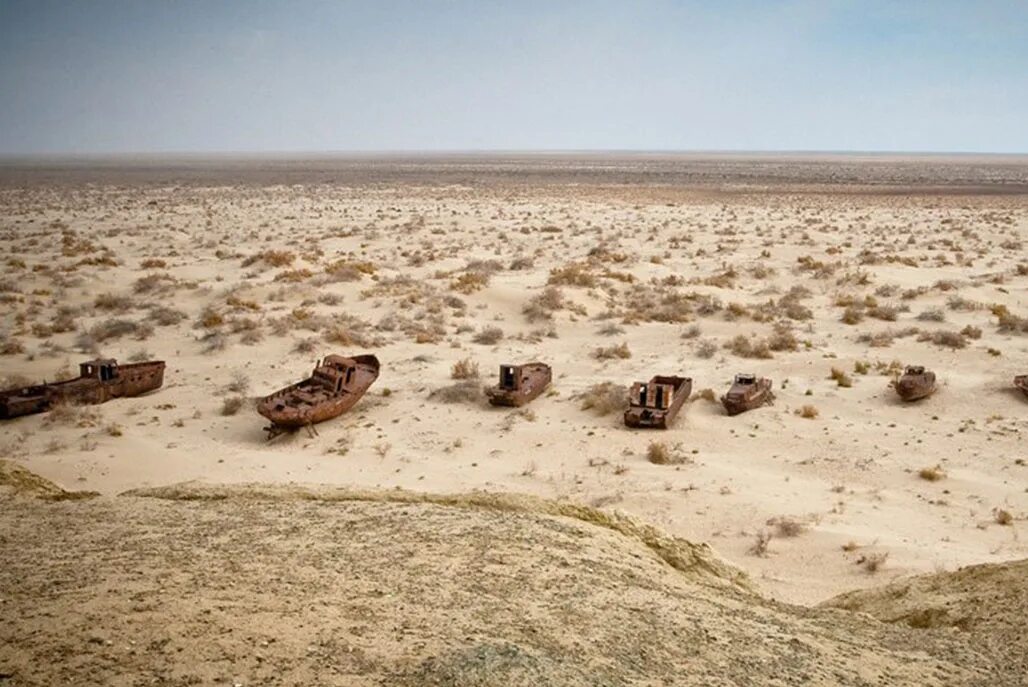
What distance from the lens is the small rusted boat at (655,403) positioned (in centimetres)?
1463

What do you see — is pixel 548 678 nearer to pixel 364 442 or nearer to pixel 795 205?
pixel 364 442

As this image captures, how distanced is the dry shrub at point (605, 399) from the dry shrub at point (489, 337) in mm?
5279

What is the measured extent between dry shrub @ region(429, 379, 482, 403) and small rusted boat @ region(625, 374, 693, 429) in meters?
3.33

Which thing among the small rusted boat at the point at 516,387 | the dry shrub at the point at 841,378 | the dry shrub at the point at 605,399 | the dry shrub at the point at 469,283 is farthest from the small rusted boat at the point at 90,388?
the dry shrub at the point at 841,378

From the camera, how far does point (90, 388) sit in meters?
16.2

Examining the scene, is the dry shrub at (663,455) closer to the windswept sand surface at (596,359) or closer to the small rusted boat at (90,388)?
the windswept sand surface at (596,359)

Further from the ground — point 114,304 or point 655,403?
point 114,304

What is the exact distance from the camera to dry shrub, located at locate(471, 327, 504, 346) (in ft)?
70.6

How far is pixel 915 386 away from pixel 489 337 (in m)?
10.5

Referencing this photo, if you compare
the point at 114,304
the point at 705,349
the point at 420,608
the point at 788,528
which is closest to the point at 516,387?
the point at 705,349

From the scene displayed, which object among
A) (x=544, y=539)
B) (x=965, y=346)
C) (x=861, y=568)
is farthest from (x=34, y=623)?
(x=965, y=346)

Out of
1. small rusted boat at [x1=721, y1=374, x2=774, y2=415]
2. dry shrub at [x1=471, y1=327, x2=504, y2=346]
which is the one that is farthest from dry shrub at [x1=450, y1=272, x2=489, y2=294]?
small rusted boat at [x1=721, y1=374, x2=774, y2=415]

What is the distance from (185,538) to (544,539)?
3.24 m

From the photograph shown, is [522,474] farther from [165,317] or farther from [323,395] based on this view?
[165,317]
